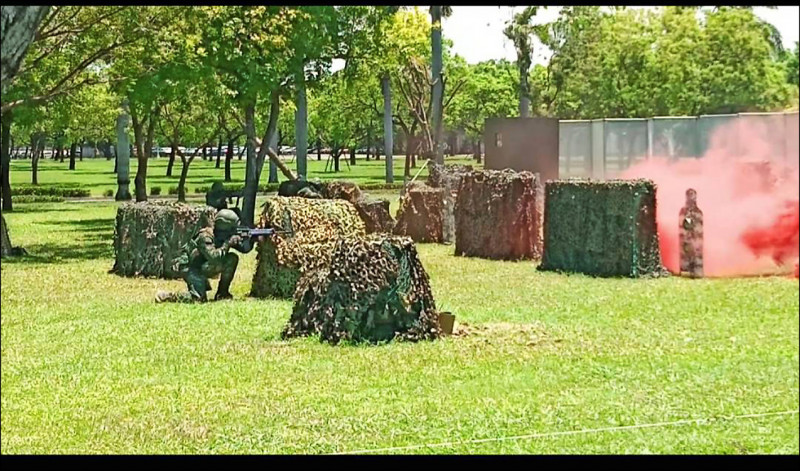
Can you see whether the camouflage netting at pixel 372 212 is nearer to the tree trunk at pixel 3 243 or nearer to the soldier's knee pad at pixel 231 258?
the soldier's knee pad at pixel 231 258

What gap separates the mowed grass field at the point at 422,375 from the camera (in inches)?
86.7

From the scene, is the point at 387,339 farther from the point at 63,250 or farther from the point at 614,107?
the point at 614,107

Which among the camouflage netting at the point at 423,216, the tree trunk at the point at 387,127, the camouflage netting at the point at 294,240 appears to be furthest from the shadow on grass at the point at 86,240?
the camouflage netting at the point at 423,216

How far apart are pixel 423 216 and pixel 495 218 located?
153 centimetres

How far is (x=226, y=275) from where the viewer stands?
6297mm

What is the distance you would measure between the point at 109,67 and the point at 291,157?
3.64 ft

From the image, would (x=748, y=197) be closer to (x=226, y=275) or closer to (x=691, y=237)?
(x=691, y=237)

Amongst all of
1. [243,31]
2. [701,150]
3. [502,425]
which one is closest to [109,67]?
[243,31]

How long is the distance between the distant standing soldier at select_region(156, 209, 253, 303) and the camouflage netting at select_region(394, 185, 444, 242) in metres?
4.44

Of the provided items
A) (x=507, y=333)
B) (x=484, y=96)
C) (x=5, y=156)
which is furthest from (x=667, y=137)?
(x=5, y=156)

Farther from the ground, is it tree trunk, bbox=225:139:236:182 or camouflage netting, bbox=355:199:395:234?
tree trunk, bbox=225:139:236:182

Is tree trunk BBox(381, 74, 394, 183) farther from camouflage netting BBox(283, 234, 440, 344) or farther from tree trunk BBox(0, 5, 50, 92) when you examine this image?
tree trunk BBox(0, 5, 50, 92)

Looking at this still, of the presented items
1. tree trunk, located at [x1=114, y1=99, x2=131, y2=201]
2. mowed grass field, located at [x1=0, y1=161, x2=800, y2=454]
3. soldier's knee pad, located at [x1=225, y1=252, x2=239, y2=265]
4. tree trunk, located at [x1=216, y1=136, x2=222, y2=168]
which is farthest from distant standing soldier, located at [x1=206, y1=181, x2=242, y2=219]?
mowed grass field, located at [x1=0, y1=161, x2=800, y2=454]

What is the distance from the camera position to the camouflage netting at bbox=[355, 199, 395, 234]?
928 cm
